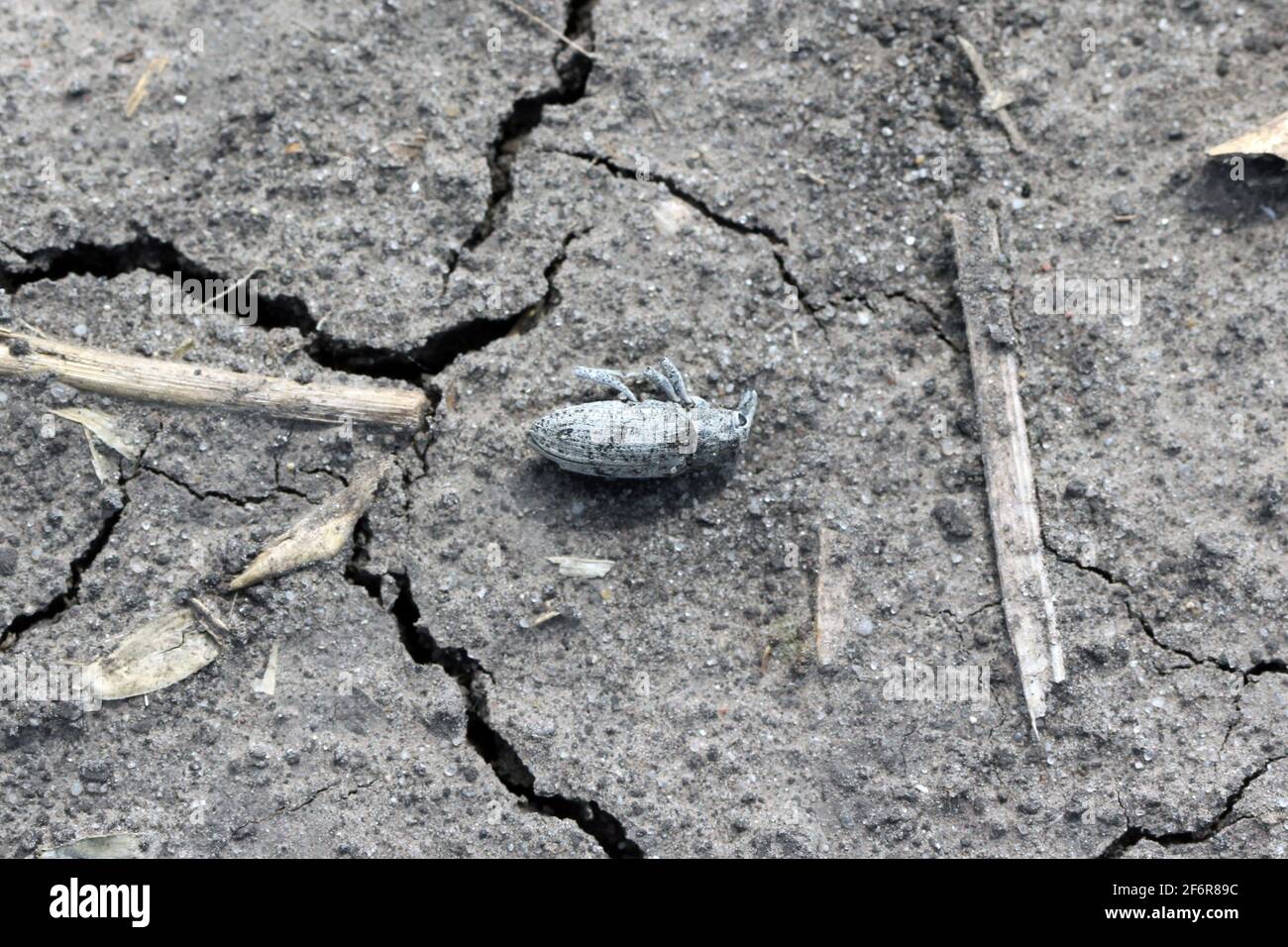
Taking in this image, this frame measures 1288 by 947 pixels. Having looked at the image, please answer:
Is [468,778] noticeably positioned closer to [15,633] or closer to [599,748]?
[599,748]

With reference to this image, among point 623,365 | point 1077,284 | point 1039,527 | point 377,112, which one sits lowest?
point 1039,527

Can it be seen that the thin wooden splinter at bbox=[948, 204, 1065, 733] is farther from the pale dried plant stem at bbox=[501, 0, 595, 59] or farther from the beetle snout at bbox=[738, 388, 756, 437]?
the pale dried plant stem at bbox=[501, 0, 595, 59]

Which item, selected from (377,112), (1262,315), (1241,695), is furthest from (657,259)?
(1241,695)

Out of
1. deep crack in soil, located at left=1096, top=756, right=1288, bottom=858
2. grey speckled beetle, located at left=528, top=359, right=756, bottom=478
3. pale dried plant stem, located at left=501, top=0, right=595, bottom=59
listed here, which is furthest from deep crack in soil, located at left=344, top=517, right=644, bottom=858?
pale dried plant stem, located at left=501, top=0, right=595, bottom=59

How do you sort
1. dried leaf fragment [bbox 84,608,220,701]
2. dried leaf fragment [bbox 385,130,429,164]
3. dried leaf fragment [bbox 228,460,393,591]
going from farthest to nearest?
dried leaf fragment [bbox 385,130,429,164] < dried leaf fragment [bbox 228,460,393,591] < dried leaf fragment [bbox 84,608,220,701]

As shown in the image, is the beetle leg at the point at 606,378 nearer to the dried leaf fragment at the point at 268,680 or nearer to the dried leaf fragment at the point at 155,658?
the dried leaf fragment at the point at 268,680

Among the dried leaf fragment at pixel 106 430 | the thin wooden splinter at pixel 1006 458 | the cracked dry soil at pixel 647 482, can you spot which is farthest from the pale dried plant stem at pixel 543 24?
the dried leaf fragment at pixel 106 430
